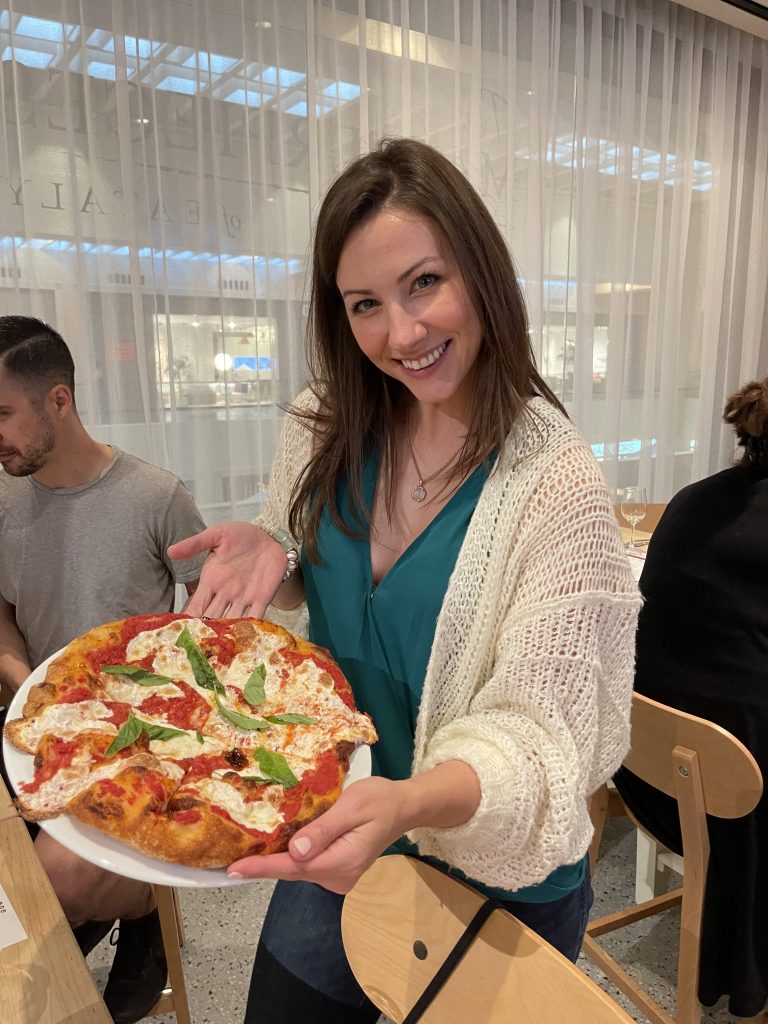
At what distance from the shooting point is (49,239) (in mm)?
2371

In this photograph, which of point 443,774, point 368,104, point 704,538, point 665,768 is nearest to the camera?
point 443,774

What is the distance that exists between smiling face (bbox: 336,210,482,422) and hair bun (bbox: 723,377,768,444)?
76 cm

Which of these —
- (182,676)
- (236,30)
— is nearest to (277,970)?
(182,676)

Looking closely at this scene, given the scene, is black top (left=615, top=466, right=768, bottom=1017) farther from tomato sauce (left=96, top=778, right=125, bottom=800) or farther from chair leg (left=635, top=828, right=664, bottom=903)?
tomato sauce (left=96, top=778, right=125, bottom=800)

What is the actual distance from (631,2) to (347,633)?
3717 millimetres

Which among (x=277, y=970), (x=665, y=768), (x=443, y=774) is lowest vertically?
(x=277, y=970)

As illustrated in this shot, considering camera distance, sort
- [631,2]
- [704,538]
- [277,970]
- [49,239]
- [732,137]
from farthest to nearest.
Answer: [732,137], [631,2], [49,239], [704,538], [277,970]

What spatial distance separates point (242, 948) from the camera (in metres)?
1.84

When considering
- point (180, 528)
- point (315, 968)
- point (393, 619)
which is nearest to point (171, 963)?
point (315, 968)

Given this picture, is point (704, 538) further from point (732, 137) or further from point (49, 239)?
point (732, 137)

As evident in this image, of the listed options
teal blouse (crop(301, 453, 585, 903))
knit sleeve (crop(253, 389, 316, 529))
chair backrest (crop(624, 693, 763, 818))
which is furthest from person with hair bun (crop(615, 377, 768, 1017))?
knit sleeve (crop(253, 389, 316, 529))

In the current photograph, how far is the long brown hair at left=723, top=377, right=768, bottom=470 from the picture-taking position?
149 centimetres

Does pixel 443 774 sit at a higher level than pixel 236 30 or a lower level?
lower

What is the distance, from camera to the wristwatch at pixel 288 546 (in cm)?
120
